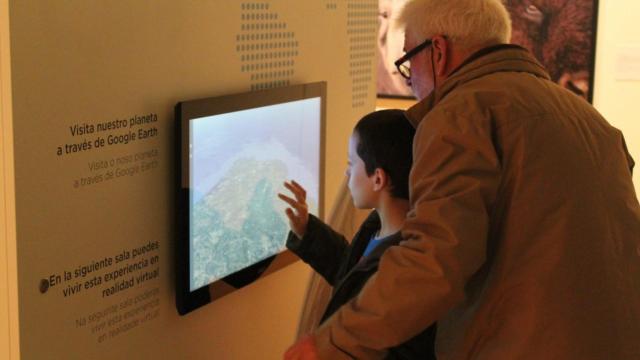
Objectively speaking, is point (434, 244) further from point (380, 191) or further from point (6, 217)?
point (6, 217)

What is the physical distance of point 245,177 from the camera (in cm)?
292

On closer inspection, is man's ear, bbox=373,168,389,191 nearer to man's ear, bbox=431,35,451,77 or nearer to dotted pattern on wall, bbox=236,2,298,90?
man's ear, bbox=431,35,451,77

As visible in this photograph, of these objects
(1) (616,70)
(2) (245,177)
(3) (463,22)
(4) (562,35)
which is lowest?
(2) (245,177)

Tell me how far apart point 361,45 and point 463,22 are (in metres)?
1.41

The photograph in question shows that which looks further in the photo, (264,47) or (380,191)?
(264,47)

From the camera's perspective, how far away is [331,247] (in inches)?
112

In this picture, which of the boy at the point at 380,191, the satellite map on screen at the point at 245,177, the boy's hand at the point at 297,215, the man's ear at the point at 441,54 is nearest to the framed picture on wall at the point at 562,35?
the satellite map on screen at the point at 245,177

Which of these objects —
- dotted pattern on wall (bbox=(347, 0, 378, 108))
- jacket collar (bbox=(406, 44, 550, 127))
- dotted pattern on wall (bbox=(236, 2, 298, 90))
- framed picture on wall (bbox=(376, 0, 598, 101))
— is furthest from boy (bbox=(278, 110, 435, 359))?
framed picture on wall (bbox=(376, 0, 598, 101))

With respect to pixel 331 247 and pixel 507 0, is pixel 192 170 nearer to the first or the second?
pixel 331 247

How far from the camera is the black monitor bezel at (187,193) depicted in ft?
8.39

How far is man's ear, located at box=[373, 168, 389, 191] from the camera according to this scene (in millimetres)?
2447

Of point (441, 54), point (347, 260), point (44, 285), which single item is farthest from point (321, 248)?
point (44, 285)

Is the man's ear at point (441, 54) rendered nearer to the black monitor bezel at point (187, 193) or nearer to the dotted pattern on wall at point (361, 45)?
the black monitor bezel at point (187, 193)

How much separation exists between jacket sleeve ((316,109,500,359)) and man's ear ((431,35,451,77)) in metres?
0.27
